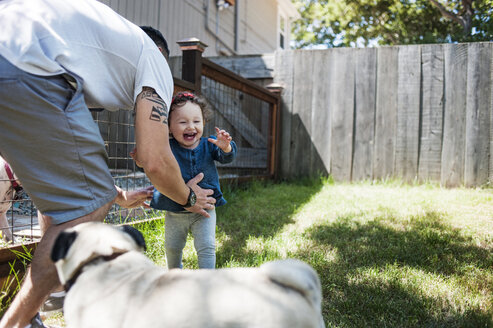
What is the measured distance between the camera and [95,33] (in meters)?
1.78

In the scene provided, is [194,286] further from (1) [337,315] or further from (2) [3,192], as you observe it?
(2) [3,192]

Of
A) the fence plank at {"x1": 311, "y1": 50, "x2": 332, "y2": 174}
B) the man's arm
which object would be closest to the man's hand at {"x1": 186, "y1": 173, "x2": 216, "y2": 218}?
the man's arm

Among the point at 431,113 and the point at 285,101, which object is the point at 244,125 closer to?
the point at 285,101

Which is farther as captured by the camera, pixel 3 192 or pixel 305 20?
pixel 305 20

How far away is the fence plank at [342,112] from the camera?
612cm

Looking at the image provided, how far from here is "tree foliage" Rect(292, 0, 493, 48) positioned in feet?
39.9

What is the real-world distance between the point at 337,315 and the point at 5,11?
2.08 metres

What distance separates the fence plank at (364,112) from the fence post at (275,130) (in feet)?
3.81

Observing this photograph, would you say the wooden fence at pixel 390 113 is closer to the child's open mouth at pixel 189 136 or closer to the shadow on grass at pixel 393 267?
the shadow on grass at pixel 393 267

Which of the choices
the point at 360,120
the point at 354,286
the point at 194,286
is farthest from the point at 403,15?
the point at 194,286

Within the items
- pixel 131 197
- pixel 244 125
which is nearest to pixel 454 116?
pixel 244 125

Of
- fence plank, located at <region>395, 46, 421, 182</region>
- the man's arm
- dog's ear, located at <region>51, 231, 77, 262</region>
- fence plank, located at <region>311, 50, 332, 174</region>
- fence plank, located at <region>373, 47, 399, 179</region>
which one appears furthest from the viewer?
fence plank, located at <region>311, 50, 332, 174</region>

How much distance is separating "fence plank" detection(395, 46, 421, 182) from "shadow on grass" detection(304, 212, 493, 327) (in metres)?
2.06

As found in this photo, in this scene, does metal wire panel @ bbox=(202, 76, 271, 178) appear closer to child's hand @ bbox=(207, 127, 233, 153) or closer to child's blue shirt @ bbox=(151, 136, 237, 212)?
child's blue shirt @ bbox=(151, 136, 237, 212)
